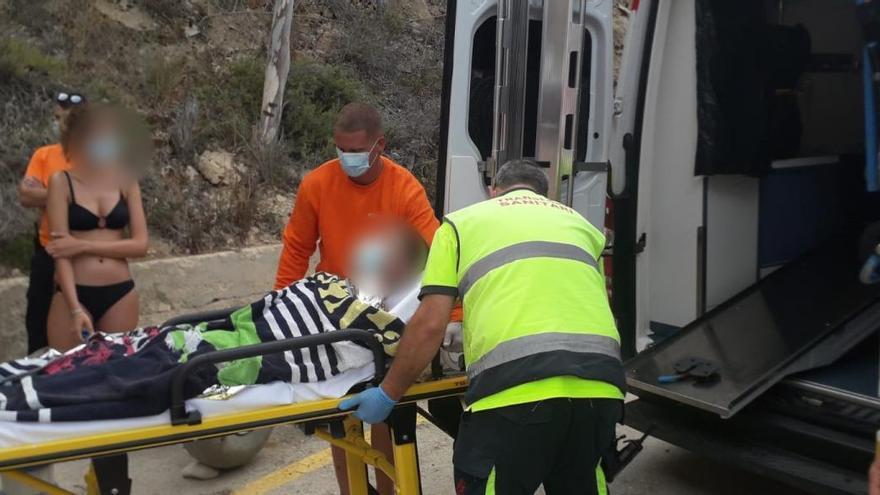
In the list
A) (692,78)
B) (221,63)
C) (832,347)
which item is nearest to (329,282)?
(692,78)

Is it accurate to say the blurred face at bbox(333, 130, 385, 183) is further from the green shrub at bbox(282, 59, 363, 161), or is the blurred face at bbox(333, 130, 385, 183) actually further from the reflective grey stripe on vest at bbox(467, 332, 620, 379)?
the green shrub at bbox(282, 59, 363, 161)

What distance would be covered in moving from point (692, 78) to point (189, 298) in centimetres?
346

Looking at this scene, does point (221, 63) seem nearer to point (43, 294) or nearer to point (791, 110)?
point (43, 294)

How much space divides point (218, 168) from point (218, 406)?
4773 mm

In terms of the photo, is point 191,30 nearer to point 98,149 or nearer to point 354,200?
point 98,149

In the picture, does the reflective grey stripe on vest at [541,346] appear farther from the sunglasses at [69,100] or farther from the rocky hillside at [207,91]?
the rocky hillside at [207,91]

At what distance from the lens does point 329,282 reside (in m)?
2.91

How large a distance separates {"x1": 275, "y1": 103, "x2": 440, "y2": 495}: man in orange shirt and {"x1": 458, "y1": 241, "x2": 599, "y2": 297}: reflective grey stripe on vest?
36.7 inches

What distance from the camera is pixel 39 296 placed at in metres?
3.71

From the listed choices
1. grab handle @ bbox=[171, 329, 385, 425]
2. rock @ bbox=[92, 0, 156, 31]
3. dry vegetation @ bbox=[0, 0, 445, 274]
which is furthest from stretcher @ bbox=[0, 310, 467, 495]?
rock @ bbox=[92, 0, 156, 31]

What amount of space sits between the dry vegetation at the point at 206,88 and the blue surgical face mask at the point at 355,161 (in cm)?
315

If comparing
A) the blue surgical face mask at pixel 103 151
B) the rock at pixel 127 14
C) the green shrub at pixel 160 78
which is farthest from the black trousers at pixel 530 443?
the rock at pixel 127 14

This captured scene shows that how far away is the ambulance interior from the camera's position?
3.37m

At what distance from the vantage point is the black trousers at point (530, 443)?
224cm
